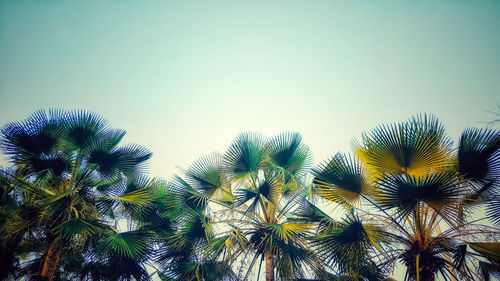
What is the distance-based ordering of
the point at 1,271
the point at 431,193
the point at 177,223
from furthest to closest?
the point at 177,223, the point at 1,271, the point at 431,193

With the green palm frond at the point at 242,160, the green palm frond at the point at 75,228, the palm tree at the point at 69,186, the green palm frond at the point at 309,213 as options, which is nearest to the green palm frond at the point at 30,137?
the palm tree at the point at 69,186

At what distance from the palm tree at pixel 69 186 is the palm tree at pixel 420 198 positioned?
5062 millimetres

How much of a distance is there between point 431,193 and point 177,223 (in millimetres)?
6112

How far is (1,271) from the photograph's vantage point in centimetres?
539

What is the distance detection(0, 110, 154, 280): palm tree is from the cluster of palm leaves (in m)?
0.03

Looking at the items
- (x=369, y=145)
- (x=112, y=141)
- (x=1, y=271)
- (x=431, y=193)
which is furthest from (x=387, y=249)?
(x=1, y=271)

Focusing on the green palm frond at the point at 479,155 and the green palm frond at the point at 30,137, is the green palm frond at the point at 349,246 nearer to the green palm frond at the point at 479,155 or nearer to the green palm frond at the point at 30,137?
the green palm frond at the point at 479,155

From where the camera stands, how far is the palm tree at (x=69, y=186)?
21.0ft

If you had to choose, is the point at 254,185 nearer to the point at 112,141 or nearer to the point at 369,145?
the point at 369,145

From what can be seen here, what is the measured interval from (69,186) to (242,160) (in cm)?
445

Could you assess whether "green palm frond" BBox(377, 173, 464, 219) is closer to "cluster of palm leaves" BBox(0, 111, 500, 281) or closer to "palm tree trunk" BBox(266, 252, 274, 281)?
"cluster of palm leaves" BBox(0, 111, 500, 281)

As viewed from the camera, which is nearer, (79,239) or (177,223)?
(79,239)

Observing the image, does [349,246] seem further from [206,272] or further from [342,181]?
[206,272]

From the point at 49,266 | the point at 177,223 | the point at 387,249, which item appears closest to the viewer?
the point at 387,249
